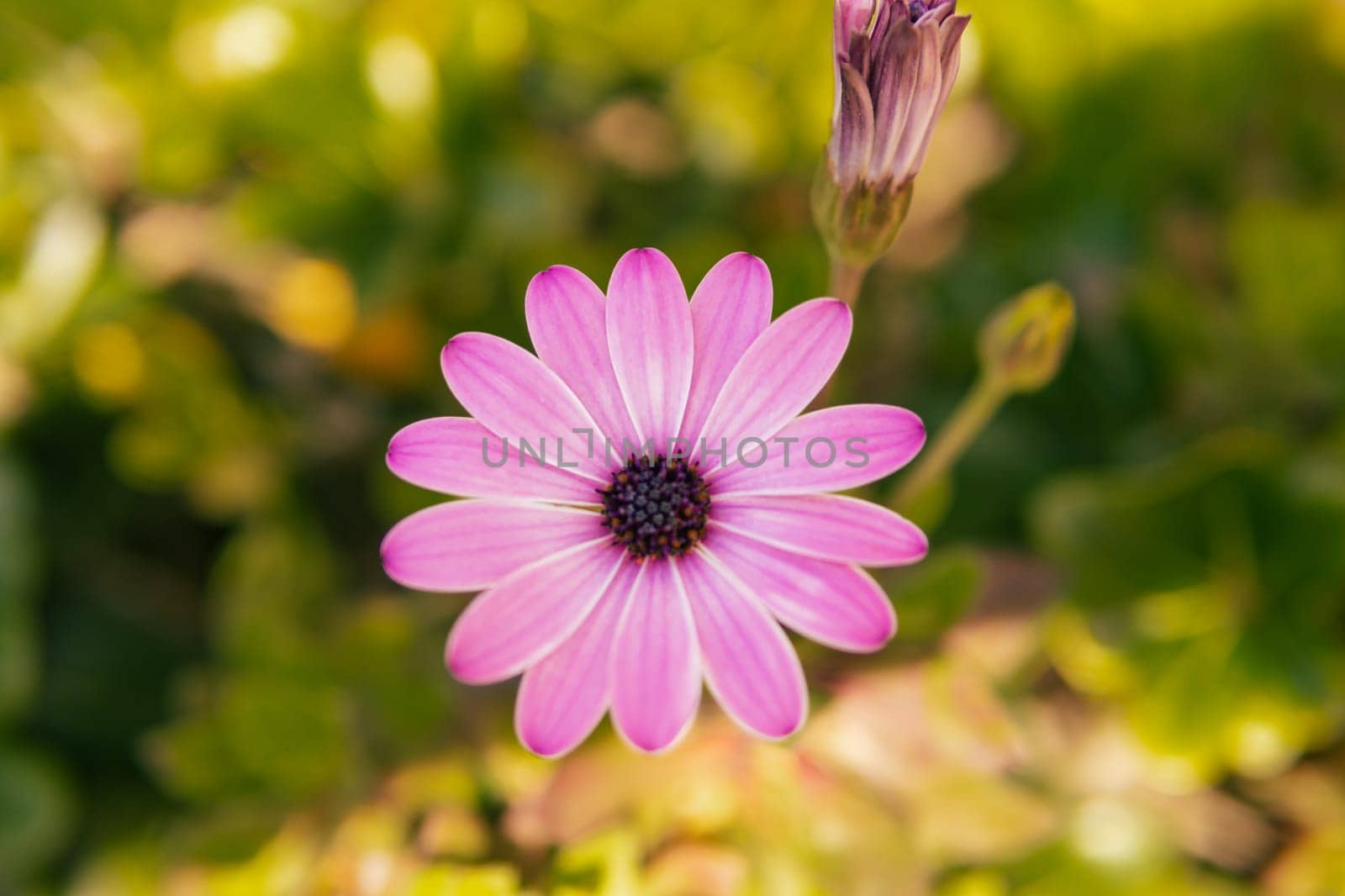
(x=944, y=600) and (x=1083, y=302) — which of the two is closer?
(x=944, y=600)

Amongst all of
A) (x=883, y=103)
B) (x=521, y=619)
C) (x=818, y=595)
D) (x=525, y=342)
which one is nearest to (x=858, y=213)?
(x=883, y=103)

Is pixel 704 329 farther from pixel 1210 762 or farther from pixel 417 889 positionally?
pixel 1210 762

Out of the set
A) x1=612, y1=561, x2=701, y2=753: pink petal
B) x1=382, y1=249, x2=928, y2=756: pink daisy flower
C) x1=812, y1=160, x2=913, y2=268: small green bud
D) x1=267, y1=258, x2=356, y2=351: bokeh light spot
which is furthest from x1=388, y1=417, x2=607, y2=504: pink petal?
x1=267, y1=258, x2=356, y2=351: bokeh light spot

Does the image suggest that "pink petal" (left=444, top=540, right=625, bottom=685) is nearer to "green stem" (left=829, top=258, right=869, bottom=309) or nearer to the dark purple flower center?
the dark purple flower center

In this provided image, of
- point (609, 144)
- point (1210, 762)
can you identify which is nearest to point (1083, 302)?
point (1210, 762)

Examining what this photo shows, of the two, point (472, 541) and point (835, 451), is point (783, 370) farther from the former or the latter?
point (472, 541)

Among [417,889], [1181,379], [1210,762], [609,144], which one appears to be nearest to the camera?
[417,889]

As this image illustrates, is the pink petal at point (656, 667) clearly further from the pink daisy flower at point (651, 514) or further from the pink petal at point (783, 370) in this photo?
the pink petal at point (783, 370)

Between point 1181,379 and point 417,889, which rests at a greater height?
point 1181,379
